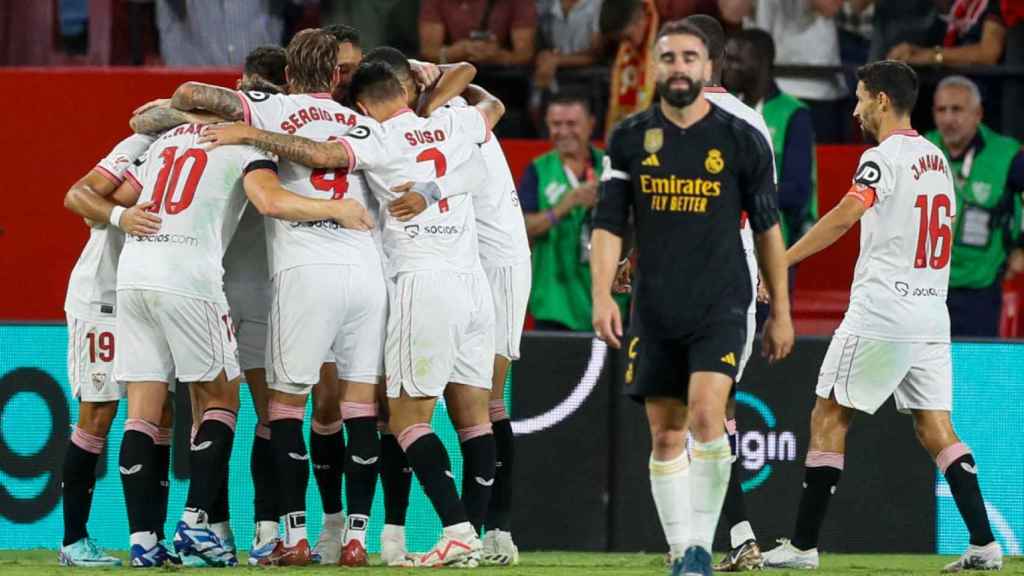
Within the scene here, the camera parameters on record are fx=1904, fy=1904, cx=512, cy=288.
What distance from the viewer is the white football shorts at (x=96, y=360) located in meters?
8.73

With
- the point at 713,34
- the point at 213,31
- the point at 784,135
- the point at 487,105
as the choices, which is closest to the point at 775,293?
the point at 713,34

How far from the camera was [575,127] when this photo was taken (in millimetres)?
11617

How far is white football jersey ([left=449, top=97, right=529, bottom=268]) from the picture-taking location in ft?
29.6

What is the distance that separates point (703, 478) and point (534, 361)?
3.43m

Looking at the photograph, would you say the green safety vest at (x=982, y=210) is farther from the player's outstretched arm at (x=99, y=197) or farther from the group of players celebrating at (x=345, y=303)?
the player's outstretched arm at (x=99, y=197)

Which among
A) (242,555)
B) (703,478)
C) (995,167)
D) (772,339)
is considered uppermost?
(995,167)

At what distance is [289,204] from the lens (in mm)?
7941

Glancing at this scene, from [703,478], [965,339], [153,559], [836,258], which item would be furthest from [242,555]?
[836,258]

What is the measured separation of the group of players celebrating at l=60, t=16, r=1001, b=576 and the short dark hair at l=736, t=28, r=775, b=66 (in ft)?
9.61

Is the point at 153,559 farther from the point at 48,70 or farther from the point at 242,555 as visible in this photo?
the point at 48,70

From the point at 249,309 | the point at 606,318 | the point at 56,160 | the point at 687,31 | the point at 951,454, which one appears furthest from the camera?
the point at 56,160

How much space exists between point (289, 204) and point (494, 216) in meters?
1.40

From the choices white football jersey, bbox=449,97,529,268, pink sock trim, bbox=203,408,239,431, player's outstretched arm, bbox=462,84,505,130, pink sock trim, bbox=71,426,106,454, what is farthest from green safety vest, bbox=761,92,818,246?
pink sock trim, bbox=71,426,106,454

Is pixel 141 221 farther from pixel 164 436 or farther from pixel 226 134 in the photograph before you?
pixel 164 436
